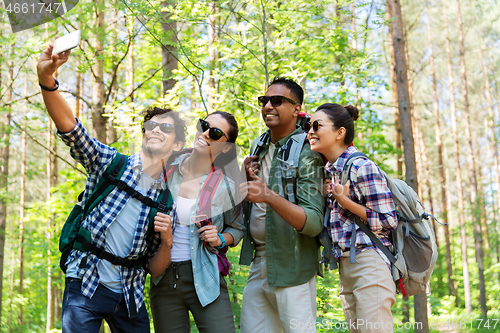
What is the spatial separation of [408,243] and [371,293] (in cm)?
44

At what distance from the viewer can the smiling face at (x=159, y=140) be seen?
2.48 meters

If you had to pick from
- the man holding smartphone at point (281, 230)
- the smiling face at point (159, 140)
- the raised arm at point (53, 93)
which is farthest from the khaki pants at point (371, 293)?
the raised arm at point (53, 93)

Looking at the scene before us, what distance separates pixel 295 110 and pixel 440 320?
1612cm

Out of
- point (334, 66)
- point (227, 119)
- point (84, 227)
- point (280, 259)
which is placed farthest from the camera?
point (334, 66)

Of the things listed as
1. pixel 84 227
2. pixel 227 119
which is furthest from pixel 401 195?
pixel 84 227

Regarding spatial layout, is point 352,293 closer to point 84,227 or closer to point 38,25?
point 84,227

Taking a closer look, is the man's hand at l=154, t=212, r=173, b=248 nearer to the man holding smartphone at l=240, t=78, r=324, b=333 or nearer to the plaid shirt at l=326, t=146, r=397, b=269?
the man holding smartphone at l=240, t=78, r=324, b=333

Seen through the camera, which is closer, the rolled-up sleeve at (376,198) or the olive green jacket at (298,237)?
the rolled-up sleeve at (376,198)

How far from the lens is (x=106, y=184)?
2266 mm

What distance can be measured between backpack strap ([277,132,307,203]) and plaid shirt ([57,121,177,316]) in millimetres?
816

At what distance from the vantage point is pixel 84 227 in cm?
222

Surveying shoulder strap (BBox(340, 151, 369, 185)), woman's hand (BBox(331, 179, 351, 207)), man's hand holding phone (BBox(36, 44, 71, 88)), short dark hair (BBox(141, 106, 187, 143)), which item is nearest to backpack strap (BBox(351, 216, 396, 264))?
woman's hand (BBox(331, 179, 351, 207))

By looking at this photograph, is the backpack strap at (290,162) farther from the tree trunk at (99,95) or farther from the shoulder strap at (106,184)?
the tree trunk at (99,95)

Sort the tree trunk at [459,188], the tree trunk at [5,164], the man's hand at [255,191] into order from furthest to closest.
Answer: the tree trunk at [459,188] < the tree trunk at [5,164] < the man's hand at [255,191]
